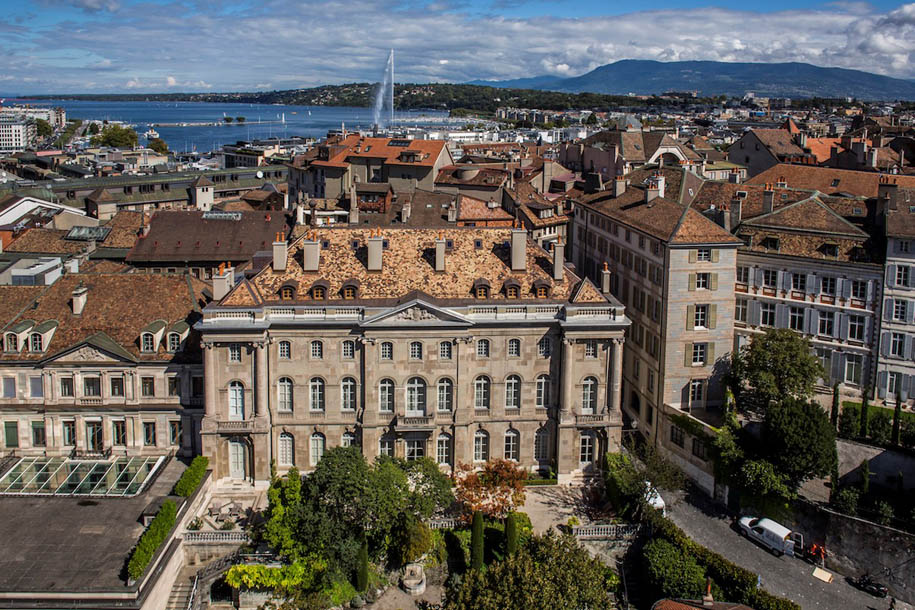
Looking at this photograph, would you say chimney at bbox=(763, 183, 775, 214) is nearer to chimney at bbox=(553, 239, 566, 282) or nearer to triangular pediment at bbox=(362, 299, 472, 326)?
chimney at bbox=(553, 239, 566, 282)

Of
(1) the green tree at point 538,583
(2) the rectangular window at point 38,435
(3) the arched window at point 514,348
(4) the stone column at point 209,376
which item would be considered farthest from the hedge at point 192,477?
(3) the arched window at point 514,348

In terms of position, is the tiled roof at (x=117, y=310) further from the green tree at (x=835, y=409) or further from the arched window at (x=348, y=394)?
the green tree at (x=835, y=409)

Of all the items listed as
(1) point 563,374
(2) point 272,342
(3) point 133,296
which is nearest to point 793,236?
(1) point 563,374

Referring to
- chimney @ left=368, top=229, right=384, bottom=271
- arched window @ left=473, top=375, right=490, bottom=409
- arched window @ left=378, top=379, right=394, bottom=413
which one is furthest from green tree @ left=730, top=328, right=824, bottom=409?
chimney @ left=368, top=229, right=384, bottom=271

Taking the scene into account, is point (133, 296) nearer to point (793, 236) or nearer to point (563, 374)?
point (563, 374)

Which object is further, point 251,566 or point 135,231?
point 135,231

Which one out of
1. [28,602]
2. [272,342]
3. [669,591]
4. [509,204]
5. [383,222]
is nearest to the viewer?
[28,602]

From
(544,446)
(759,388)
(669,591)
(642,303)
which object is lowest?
(669,591)
